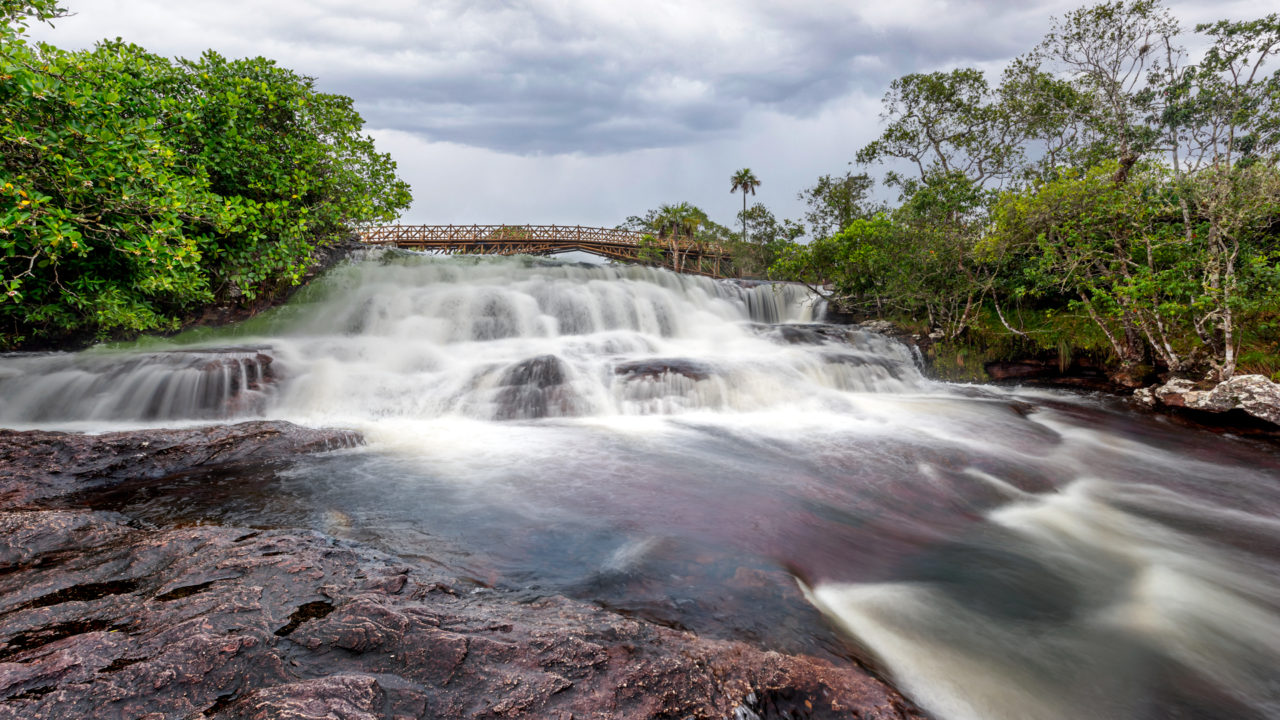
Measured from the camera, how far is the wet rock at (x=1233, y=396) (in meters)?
7.54

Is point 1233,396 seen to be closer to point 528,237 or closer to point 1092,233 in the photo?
point 1092,233

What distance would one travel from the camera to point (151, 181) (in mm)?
5965

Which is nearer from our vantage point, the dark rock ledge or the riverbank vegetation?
the dark rock ledge

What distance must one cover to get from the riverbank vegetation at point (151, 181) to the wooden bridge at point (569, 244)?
20502 millimetres

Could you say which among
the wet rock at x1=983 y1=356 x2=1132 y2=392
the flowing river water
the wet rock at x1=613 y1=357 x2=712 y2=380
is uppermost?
the wet rock at x1=983 y1=356 x2=1132 y2=392

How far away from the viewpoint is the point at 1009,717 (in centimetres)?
244

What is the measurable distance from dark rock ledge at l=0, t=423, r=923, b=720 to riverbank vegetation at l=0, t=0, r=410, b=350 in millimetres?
4437

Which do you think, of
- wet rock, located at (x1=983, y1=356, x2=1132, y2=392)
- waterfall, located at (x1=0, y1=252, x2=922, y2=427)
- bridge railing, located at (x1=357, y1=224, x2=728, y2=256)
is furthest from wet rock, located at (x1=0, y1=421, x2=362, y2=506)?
bridge railing, located at (x1=357, y1=224, x2=728, y2=256)

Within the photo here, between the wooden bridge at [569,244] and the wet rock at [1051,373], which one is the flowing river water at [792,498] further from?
the wooden bridge at [569,244]

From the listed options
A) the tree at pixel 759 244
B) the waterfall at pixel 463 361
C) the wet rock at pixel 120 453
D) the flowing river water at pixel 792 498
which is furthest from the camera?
the tree at pixel 759 244

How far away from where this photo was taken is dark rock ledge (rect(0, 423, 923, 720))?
61.6 inches

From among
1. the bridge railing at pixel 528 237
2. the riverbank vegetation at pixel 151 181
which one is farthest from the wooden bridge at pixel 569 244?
the riverbank vegetation at pixel 151 181

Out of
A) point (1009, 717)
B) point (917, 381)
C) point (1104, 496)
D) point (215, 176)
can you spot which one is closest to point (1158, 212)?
point (917, 381)

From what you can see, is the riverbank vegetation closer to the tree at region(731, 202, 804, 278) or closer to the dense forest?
the dense forest
